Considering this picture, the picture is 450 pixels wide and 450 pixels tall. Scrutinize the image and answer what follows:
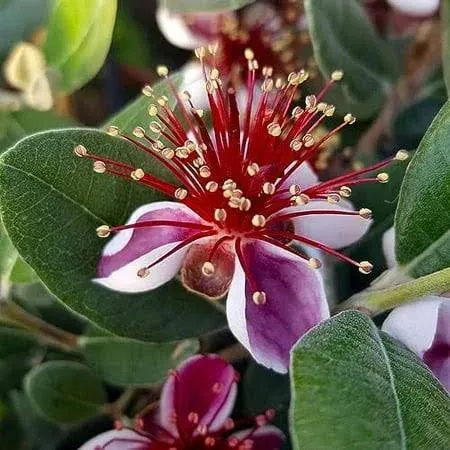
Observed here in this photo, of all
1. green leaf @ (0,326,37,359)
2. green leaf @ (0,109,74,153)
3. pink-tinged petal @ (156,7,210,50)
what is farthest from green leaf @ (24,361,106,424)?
pink-tinged petal @ (156,7,210,50)

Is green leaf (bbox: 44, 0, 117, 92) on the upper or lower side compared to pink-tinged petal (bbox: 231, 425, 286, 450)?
upper

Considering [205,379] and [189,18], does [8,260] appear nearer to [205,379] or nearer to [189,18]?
[205,379]

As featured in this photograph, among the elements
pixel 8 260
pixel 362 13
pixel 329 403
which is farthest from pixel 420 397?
pixel 362 13

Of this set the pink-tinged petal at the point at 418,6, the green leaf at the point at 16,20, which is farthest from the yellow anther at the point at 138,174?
the green leaf at the point at 16,20

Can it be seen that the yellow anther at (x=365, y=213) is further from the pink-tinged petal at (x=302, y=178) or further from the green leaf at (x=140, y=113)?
the green leaf at (x=140, y=113)

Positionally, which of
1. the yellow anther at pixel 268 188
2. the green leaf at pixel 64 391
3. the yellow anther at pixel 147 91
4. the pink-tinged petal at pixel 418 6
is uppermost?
the yellow anther at pixel 147 91

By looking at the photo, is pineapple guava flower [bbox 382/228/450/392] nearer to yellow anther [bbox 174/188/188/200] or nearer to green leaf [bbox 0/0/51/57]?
yellow anther [bbox 174/188/188/200]
